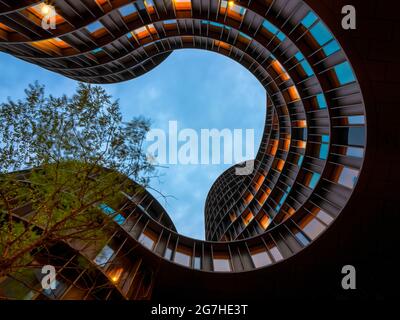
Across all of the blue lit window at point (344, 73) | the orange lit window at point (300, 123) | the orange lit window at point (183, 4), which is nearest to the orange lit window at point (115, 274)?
the blue lit window at point (344, 73)

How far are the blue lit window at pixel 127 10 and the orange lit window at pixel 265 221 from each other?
24.5 metres

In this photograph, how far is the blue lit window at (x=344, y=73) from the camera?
1253 centimetres

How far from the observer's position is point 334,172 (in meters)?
15.8

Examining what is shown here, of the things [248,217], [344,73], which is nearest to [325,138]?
[344,73]

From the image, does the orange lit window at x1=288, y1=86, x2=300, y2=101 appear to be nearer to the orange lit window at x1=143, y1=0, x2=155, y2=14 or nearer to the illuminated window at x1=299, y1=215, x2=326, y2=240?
the illuminated window at x1=299, y1=215, x2=326, y2=240

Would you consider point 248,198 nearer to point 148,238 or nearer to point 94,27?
point 148,238

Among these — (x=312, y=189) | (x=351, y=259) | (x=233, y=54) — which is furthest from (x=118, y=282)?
(x=233, y=54)

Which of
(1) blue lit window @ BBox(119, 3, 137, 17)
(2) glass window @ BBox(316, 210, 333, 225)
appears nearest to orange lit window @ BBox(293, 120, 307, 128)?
(2) glass window @ BBox(316, 210, 333, 225)

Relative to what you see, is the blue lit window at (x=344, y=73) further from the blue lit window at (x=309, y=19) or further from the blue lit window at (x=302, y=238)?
the blue lit window at (x=302, y=238)

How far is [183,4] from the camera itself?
16.7 metres

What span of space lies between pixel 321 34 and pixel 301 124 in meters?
8.42

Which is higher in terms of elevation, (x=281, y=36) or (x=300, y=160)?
(x=281, y=36)

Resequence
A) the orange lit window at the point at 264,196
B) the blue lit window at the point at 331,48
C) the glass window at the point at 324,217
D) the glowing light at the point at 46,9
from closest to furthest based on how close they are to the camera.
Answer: the blue lit window at the point at 331,48
the glowing light at the point at 46,9
the glass window at the point at 324,217
the orange lit window at the point at 264,196
